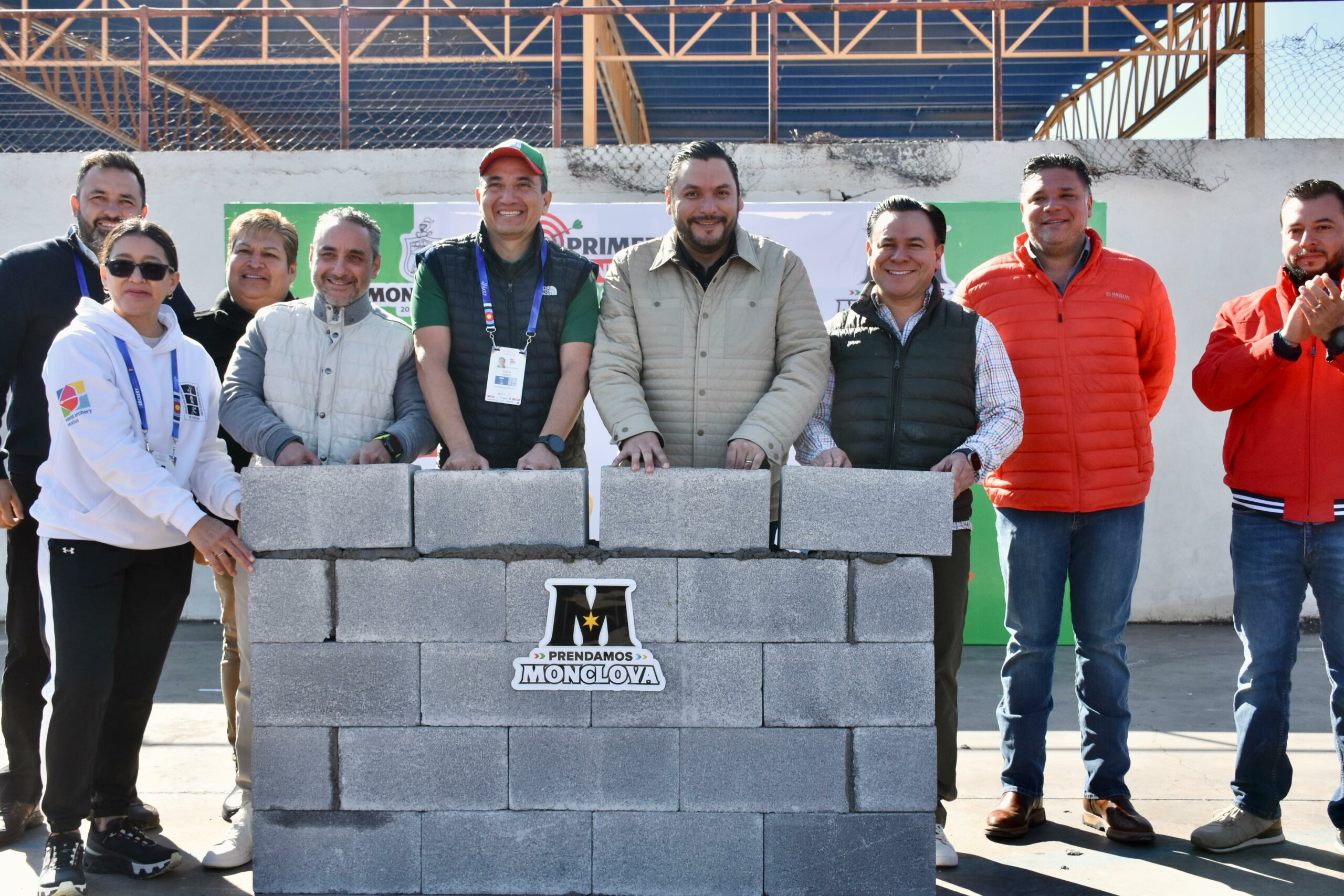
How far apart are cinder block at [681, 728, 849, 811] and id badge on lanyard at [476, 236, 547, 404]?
119cm

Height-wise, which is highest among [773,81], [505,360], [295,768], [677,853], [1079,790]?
[773,81]

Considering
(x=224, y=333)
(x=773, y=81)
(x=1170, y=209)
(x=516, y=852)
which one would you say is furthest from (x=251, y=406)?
(x=1170, y=209)

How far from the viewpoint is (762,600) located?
3.02 metres

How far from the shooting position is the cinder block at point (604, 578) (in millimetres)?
3020

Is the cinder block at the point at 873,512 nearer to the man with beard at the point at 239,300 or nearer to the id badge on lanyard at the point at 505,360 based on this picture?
the id badge on lanyard at the point at 505,360

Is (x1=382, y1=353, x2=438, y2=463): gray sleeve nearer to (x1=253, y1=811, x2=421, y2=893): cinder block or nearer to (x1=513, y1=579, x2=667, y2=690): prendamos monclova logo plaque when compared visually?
(x1=513, y1=579, x2=667, y2=690): prendamos monclova logo plaque

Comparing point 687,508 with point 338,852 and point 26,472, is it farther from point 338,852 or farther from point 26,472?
point 26,472

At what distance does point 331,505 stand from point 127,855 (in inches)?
53.0

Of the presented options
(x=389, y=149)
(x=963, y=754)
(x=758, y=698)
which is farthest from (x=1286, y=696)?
(x=389, y=149)

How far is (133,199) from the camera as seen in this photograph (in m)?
3.84

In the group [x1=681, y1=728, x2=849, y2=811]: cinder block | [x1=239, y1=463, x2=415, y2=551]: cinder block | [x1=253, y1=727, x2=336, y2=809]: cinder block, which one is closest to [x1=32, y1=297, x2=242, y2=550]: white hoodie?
[x1=239, y1=463, x2=415, y2=551]: cinder block

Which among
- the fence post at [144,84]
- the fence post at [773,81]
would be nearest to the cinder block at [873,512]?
the fence post at [773,81]

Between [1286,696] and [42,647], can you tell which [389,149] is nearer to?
[42,647]

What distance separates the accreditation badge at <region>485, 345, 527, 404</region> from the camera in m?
3.32
